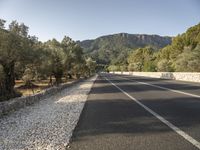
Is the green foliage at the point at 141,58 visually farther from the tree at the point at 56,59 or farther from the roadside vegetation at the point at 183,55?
the tree at the point at 56,59

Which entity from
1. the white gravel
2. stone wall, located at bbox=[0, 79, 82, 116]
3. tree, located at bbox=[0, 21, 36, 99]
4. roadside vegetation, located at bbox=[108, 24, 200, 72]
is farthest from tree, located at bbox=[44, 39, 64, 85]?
roadside vegetation, located at bbox=[108, 24, 200, 72]

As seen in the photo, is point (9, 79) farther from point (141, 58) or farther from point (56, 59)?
point (141, 58)

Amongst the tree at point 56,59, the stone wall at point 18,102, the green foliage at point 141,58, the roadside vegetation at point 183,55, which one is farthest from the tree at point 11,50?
the green foliage at point 141,58

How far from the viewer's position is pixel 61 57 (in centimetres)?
4216

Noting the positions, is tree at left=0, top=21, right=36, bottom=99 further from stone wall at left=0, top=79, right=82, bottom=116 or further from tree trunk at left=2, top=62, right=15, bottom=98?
stone wall at left=0, top=79, right=82, bottom=116

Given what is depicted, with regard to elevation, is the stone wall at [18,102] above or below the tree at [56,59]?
below

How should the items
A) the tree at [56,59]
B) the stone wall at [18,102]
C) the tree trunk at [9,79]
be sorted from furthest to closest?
1. the tree at [56,59]
2. the tree trunk at [9,79]
3. the stone wall at [18,102]

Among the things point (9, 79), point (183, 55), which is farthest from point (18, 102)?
point (183, 55)

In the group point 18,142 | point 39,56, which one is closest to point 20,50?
point 39,56

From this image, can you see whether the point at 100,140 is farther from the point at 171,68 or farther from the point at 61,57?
the point at 171,68

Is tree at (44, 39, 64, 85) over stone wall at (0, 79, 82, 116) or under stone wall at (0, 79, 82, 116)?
over

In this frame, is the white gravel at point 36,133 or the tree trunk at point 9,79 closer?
the white gravel at point 36,133

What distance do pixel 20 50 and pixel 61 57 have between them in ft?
68.2

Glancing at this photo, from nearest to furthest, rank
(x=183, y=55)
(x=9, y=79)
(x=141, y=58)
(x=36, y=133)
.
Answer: (x=36, y=133) < (x=9, y=79) < (x=183, y=55) < (x=141, y=58)
